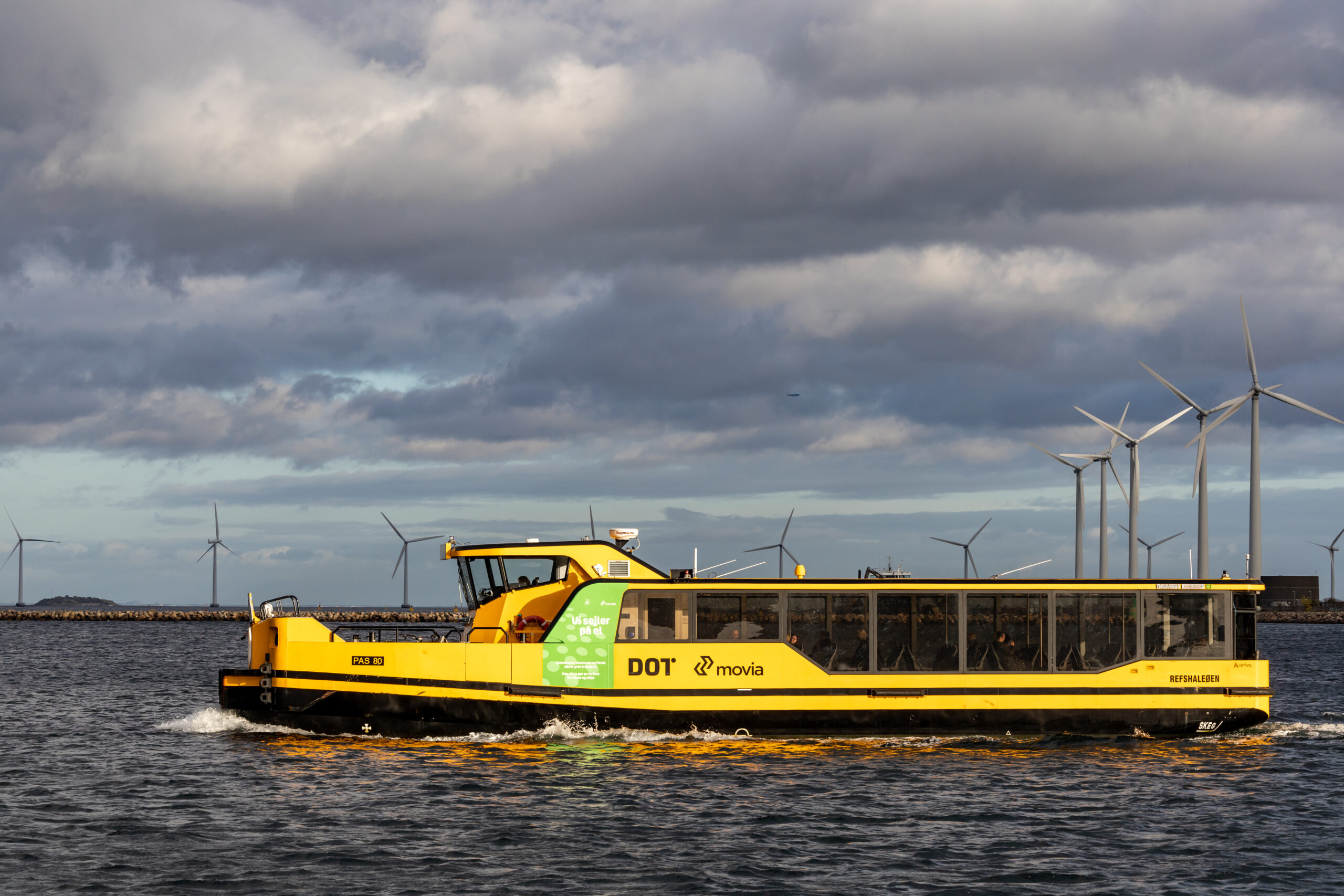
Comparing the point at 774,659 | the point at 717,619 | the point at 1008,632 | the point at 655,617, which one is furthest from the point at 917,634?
the point at 655,617

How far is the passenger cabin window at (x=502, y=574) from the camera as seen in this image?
2681 cm

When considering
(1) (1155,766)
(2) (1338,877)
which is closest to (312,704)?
(1) (1155,766)

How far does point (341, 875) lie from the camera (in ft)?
52.6

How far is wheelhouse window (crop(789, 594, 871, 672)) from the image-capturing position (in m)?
25.6

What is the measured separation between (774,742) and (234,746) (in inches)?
445

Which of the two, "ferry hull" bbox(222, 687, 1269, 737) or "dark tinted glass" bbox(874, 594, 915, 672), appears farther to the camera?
"dark tinted glass" bbox(874, 594, 915, 672)

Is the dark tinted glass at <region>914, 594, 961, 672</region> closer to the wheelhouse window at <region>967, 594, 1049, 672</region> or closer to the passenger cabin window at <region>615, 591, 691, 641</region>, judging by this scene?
the wheelhouse window at <region>967, 594, 1049, 672</region>

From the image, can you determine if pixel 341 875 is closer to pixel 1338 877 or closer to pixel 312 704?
pixel 312 704

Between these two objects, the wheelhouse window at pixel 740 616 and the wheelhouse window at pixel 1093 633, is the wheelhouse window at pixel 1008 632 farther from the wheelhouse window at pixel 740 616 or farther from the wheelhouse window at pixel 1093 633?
the wheelhouse window at pixel 740 616

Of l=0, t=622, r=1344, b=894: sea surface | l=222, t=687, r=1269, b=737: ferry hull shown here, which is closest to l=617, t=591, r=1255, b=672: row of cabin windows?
l=222, t=687, r=1269, b=737: ferry hull

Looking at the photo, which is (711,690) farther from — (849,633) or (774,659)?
(849,633)

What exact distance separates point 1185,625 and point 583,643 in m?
13.0

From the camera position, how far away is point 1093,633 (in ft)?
86.7

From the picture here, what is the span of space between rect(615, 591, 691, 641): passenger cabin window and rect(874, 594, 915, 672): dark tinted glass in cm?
403
